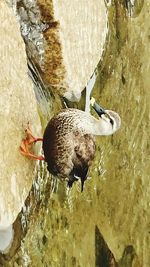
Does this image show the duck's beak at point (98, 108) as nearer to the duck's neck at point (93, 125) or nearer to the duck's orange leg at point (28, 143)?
the duck's neck at point (93, 125)

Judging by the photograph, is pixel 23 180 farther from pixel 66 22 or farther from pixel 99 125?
pixel 66 22

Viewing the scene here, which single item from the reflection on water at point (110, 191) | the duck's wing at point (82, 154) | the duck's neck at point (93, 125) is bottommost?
the reflection on water at point (110, 191)

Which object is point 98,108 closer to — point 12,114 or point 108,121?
point 108,121

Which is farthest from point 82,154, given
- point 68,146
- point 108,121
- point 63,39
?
point 63,39

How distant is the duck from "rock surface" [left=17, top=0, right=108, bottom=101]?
18cm

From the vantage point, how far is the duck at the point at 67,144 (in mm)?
1973

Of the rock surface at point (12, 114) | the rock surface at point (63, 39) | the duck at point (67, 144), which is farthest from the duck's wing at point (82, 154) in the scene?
the rock surface at point (63, 39)

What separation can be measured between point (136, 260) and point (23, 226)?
1.12 m

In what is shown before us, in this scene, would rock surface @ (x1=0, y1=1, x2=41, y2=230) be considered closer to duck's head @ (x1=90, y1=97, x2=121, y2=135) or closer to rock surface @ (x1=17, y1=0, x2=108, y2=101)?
rock surface @ (x1=17, y1=0, x2=108, y2=101)

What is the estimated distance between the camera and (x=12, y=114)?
194 cm

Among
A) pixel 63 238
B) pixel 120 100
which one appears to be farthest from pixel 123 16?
pixel 63 238

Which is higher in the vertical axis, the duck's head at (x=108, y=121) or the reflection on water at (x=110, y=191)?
the duck's head at (x=108, y=121)

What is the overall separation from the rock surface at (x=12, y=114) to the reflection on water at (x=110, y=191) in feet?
0.38

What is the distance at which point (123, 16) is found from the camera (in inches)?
110
